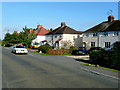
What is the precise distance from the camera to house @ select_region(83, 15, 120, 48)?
32938mm

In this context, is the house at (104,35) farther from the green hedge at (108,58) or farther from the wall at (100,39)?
the green hedge at (108,58)

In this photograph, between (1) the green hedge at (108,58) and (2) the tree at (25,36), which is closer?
(1) the green hedge at (108,58)

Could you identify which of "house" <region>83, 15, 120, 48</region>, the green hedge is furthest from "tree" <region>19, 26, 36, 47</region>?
the green hedge

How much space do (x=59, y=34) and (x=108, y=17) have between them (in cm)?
1518

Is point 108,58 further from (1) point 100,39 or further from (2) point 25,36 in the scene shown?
(2) point 25,36

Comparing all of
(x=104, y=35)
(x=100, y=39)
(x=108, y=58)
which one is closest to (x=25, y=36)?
(x=100, y=39)

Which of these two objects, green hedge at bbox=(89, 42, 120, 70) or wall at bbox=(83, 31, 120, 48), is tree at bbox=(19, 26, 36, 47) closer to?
wall at bbox=(83, 31, 120, 48)

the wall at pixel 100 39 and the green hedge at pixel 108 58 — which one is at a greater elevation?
the wall at pixel 100 39

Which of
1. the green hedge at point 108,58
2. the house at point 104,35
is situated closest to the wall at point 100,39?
the house at point 104,35

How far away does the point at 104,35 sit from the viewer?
35281 millimetres

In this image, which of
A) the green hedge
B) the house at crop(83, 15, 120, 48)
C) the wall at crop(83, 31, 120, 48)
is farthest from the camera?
the wall at crop(83, 31, 120, 48)

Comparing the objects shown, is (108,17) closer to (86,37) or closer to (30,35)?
(86,37)

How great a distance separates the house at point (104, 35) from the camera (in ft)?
108

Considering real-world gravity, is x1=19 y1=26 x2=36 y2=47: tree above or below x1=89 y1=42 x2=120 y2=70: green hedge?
above
